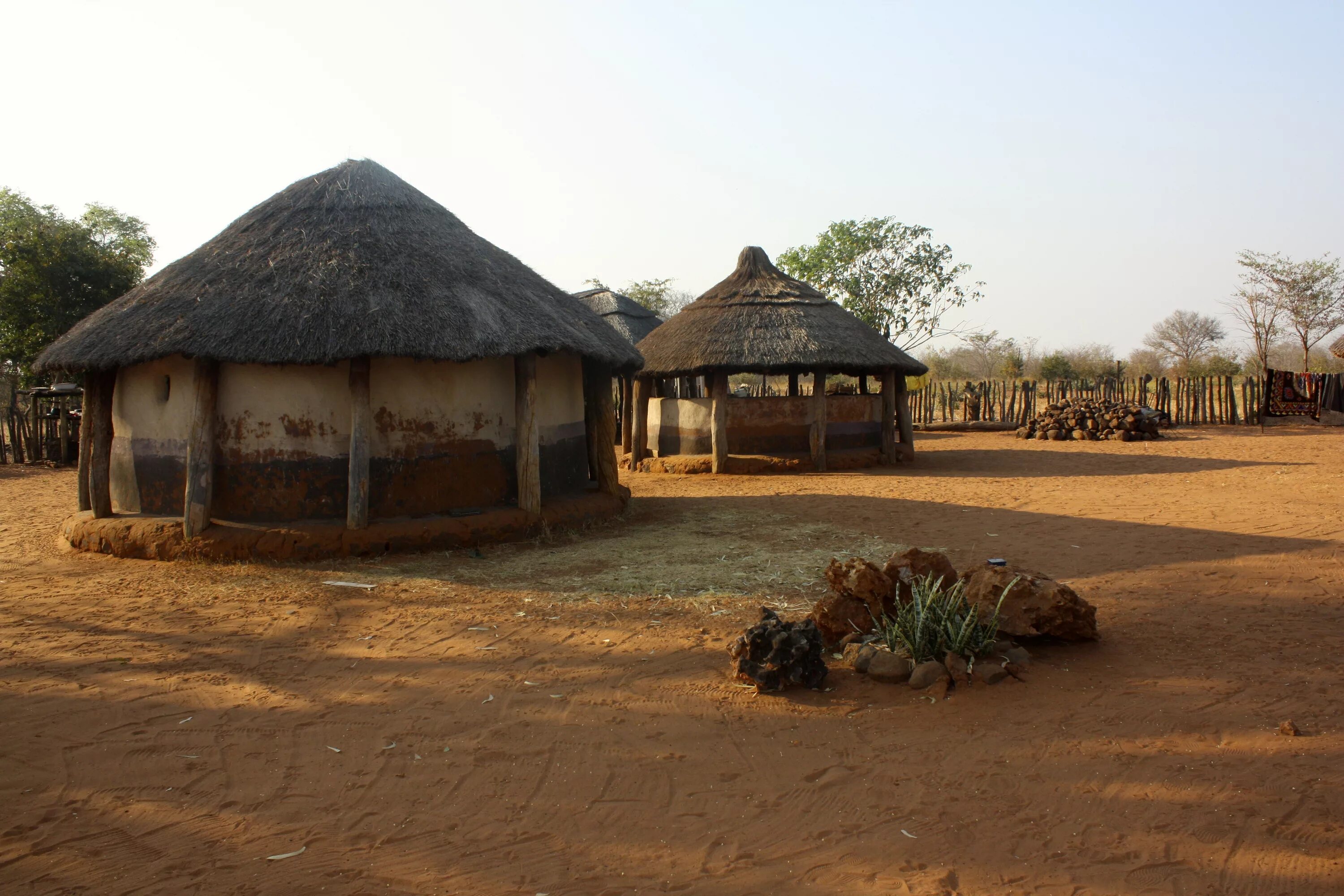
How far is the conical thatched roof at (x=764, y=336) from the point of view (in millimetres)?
13453

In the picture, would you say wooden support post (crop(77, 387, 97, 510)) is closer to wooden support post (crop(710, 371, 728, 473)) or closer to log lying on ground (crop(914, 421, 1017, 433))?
→ wooden support post (crop(710, 371, 728, 473))

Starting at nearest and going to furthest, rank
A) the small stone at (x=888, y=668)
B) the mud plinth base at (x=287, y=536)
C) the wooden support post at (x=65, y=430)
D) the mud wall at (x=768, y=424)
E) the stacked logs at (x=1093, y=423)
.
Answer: the small stone at (x=888, y=668) < the mud plinth base at (x=287, y=536) < the mud wall at (x=768, y=424) < the wooden support post at (x=65, y=430) < the stacked logs at (x=1093, y=423)

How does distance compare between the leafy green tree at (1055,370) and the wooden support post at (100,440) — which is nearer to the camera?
the wooden support post at (100,440)

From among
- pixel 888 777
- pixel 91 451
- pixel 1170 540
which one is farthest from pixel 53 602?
pixel 1170 540

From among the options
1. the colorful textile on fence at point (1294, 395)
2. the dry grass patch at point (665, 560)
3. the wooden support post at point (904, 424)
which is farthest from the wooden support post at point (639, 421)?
the colorful textile on fence at point (1294, 395)

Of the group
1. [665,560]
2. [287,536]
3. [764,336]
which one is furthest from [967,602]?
[764,336]

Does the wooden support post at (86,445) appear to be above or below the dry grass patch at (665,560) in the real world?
above

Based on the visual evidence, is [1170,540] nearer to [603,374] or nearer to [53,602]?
[603,374]

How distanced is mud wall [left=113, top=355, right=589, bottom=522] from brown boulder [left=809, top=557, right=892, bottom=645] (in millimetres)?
4264

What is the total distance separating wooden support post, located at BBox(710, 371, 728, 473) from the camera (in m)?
13.6

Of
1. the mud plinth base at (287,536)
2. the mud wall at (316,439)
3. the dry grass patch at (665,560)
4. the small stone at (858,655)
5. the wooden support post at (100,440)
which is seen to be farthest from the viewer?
the wooden support post at (100,440)

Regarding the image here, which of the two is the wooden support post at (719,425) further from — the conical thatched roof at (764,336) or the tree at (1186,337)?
the tree at (1186,337)

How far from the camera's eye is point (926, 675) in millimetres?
4098

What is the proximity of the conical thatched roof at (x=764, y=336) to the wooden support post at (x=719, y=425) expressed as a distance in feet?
0.75
